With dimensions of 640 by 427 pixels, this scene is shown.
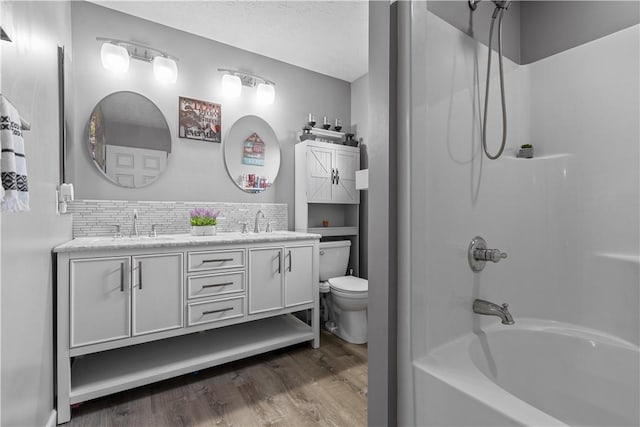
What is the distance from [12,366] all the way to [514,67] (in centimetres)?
250

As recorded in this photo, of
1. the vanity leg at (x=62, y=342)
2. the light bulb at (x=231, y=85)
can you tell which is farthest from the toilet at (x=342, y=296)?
the vanity leg at (x=62, y=342)

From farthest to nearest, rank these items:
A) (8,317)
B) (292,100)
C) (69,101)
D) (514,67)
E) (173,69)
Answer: (292,100)
(173,69)
(69,101)
(514,67)
(8,317)

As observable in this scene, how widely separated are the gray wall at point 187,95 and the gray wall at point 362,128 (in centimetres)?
25

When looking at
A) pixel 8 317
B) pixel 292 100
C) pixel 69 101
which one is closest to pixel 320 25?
pixel 292 100

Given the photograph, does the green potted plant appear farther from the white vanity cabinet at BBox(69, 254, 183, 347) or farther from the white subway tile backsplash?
the white vanity cabinet at BBox(69, 254, 183, 347)

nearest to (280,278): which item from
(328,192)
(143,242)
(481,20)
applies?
(143,242)

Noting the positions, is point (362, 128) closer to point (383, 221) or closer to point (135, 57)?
point (135, 57)

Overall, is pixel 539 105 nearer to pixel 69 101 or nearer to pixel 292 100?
pixel 292 100

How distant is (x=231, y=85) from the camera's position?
2.71 m

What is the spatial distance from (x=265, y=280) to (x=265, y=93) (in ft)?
5.67

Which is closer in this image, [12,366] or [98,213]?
[12,366]

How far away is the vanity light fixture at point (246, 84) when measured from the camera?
2709mm

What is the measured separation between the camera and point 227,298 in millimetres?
2105

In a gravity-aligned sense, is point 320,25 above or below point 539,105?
above
